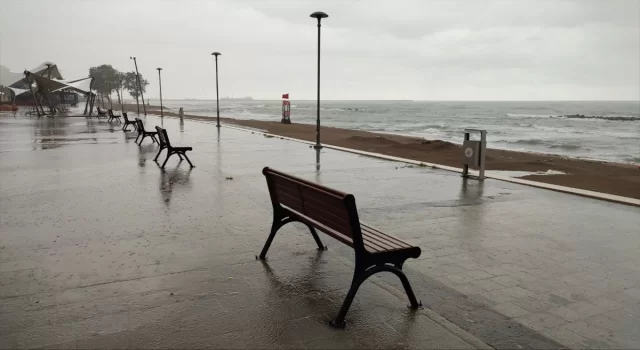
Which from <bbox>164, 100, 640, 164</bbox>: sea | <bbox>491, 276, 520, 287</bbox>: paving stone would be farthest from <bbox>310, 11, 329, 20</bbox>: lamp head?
<bbox>164, 100, 640, 164</bbox>: sea

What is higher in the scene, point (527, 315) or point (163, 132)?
point (163, 132)

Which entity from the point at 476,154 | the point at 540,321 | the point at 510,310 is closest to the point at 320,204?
the point at 510,310

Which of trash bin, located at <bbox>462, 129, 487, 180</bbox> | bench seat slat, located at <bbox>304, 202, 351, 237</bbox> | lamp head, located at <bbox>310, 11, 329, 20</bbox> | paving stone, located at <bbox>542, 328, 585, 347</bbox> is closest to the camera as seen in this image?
paving stone, located at <bbox>542, 328, 585, 347</bbox>

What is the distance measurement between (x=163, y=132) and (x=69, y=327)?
830 centimetres

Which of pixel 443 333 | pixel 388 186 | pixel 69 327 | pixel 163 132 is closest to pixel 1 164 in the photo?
pixel 163 132

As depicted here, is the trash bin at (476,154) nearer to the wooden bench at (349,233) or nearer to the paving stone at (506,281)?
the paving stone at (506,281)

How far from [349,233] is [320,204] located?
1.47 ft

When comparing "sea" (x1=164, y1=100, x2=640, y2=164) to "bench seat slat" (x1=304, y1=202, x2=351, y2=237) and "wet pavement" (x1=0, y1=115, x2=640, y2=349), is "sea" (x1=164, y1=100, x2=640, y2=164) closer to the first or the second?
"wet pavement" (x1=0, y1=115, x2=640, y2=349)

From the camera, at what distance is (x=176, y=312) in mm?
3559

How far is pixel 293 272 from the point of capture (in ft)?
14.6

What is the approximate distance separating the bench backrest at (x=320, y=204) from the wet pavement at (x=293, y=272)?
56 cm

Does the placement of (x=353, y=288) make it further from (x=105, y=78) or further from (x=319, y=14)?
(x=105, y=78)

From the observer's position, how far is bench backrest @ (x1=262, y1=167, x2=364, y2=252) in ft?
11.2

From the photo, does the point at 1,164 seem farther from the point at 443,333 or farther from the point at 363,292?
the point at 443,333
